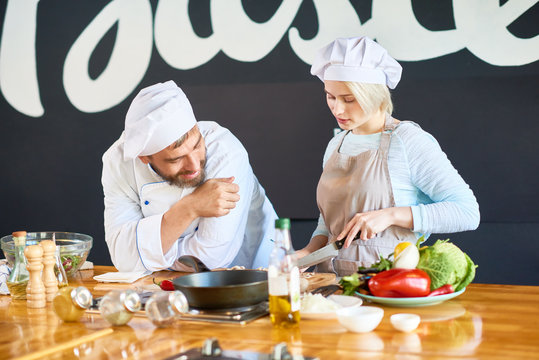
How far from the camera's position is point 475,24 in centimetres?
326

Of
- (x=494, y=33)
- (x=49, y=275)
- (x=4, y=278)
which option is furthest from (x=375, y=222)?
(x=494, y=33)

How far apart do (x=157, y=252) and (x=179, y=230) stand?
116mm

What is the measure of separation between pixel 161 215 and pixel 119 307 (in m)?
0.94

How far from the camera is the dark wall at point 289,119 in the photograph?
325 cm

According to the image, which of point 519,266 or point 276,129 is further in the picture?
point 276,129

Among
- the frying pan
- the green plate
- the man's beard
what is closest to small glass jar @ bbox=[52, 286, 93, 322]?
the frying pan

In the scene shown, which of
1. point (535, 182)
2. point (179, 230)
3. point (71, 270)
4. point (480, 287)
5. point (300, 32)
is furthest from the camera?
point (300, 32)

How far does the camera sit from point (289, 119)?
12.1ft

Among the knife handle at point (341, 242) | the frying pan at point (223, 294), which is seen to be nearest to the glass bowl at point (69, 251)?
the frying pan at point (223, 294)

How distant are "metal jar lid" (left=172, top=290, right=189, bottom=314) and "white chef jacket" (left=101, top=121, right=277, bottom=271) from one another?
89cm

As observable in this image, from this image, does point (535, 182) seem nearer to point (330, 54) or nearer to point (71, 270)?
point (330, 54)

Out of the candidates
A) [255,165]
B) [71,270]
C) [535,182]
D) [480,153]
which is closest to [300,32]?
[255,165]

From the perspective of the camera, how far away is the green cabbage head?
1.58 metres

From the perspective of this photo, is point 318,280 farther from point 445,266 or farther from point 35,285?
point 35,285
